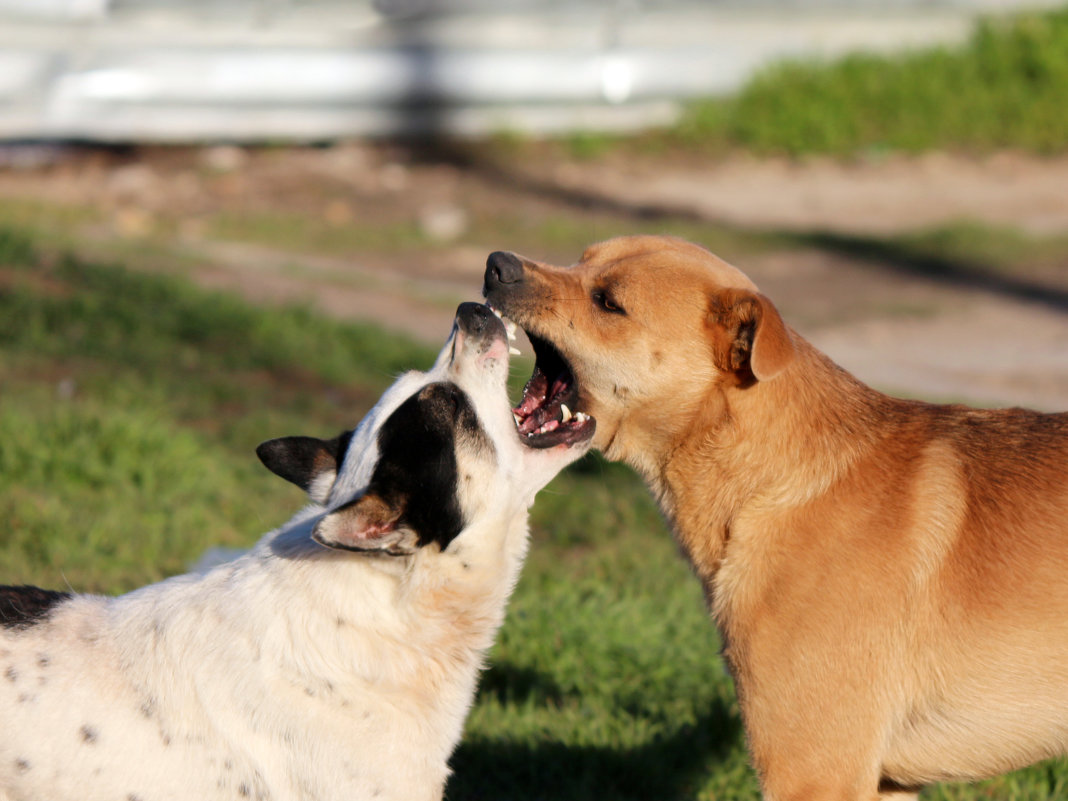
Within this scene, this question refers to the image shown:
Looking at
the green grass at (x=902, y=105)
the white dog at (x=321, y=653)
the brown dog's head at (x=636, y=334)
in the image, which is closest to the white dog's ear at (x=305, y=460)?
the white dog at (x=321, y=653)

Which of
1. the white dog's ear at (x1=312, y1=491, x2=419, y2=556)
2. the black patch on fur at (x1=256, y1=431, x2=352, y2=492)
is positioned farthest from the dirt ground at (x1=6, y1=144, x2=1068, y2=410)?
the white dog's ear at (x1=312, y1=491, x2=419, y2=556)

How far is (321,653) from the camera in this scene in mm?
3520

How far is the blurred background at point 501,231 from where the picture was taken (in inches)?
211

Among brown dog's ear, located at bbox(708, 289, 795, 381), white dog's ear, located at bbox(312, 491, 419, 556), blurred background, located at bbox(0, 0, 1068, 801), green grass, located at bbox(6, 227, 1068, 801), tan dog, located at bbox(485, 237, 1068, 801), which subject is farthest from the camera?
A: blurred background, located at bbox(0, 0, 1068, 801)

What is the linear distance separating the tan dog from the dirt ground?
489 centimetres

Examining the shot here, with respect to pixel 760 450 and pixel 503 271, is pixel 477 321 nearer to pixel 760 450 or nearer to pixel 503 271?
pixel 503 271

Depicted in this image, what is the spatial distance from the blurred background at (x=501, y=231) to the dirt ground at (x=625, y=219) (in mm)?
52

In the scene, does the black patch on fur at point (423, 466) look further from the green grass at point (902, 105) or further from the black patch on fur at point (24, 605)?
the green grass at point (902, 105)

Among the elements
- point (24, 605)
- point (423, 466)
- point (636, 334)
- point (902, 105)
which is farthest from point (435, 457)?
point (902, 105)

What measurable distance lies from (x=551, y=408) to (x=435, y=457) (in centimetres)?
72

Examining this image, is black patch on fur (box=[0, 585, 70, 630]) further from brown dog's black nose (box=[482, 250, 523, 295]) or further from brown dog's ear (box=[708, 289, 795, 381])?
brown dog's ear (box=[708, 289, 795, 381])

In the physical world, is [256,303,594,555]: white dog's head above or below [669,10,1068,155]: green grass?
below

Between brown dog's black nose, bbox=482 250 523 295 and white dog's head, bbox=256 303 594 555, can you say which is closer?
white dog's head, bbox=256 303 594 555

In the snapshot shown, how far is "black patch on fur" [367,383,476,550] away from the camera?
338 centimetres
